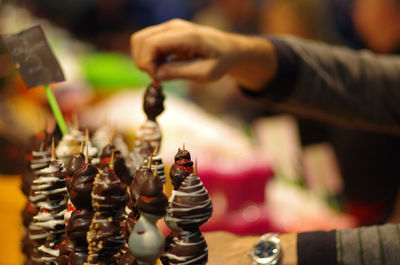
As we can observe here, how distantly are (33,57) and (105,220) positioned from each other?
480 millimetres

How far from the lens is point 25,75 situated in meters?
1.02

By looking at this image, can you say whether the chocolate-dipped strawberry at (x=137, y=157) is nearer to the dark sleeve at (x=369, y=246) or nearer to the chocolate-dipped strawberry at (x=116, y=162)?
the chocolate-dipped strawberry at (x=116, y=162)

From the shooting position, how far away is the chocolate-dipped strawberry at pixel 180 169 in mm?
795

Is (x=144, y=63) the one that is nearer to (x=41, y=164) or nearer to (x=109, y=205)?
(x=41, y=164)

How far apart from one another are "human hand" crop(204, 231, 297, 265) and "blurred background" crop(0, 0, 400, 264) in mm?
519

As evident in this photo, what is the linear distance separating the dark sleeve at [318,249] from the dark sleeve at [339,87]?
2.40 ft

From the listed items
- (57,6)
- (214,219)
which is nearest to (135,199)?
(214,219)

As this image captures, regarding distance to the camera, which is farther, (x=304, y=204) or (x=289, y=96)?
(x=304, y=204)

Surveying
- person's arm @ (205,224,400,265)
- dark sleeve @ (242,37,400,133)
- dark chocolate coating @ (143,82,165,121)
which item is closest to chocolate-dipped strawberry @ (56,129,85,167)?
dark chocolate coating @ (143,82,165,121)

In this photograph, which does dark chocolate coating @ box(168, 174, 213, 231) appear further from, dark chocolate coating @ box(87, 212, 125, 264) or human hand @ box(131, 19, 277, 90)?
human hand @ box(131, 19, 277, 90)

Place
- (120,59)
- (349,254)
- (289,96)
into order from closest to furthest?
(349,254) < (289,96) < (120,59)

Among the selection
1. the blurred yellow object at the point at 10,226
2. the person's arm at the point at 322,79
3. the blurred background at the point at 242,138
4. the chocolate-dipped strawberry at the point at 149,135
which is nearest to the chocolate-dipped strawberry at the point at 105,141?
the chocolate-dipped strawberry at the point at 149,135

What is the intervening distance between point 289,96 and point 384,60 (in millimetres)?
403

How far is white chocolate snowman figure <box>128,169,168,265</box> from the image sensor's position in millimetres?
725
